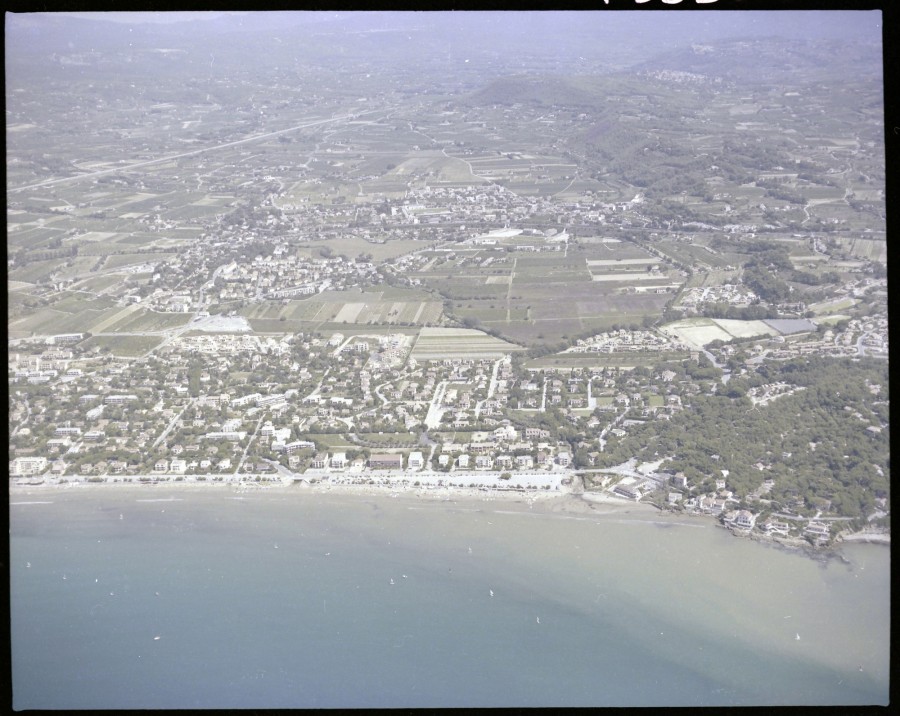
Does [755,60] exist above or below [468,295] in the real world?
above

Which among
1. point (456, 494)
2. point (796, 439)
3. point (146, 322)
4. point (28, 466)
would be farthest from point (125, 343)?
point (796, 439)

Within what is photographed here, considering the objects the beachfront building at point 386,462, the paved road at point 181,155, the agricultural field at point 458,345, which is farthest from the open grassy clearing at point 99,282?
the beachfront building at point 386,462

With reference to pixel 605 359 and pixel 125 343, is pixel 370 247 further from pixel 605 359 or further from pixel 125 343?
pixel 605 359

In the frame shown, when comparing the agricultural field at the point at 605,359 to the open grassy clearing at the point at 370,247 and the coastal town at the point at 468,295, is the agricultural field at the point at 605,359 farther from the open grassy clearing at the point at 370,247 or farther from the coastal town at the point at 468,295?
the open grassy clearing at the point at 370,247

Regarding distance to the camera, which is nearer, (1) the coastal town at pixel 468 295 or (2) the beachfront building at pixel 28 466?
(2) the beachfront building at pixel 28 466

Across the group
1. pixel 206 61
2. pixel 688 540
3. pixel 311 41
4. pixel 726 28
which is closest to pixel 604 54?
pixel 726 28

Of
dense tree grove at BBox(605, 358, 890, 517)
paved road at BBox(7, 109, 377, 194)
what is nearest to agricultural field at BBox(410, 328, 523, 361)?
dense tree grove at BBox(605, 358, 890, 517)

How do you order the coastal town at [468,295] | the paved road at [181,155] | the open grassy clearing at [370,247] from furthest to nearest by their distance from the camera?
1. the open grassy clearing at [370,247]
2. the paved road at [181,155]
3. the coastal town at [468,295]

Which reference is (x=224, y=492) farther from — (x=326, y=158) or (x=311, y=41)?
(x=311, y=41)

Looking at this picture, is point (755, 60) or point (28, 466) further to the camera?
point (755, 60)
